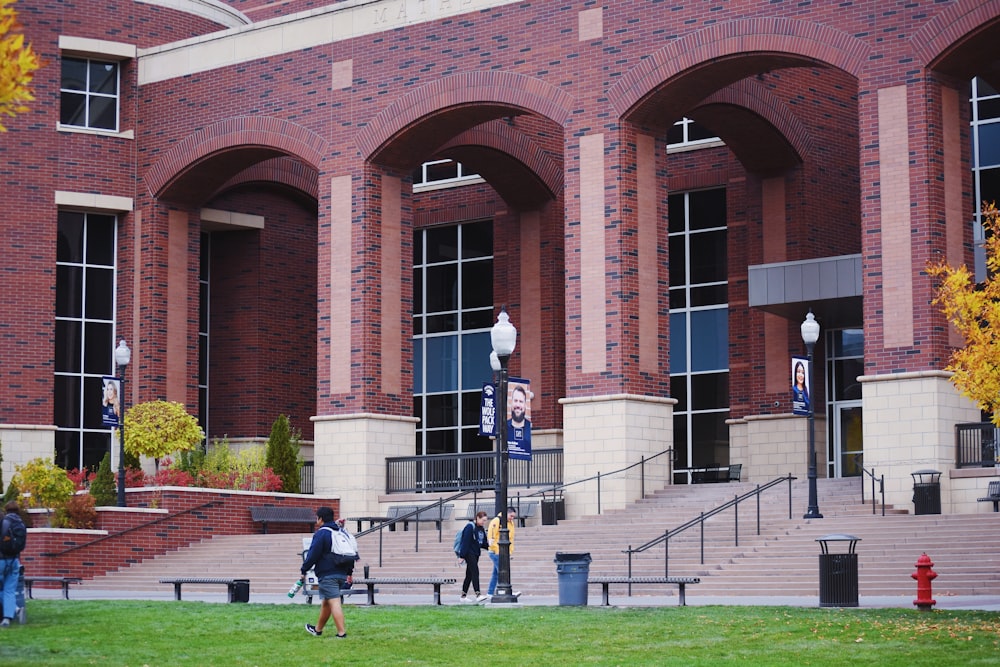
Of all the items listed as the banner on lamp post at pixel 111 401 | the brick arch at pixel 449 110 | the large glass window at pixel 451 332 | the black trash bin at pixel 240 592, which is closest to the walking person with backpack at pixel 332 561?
the black trash bin at pixel 240 592

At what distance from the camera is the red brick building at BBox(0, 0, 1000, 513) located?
30.8m

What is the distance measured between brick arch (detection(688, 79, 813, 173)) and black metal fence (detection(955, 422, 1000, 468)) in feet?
34.1

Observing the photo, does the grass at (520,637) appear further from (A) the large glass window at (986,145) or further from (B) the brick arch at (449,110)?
(A) the large glass window at (986,145)

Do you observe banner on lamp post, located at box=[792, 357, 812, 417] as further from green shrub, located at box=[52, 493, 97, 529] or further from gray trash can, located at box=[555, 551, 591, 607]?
green shrub, located at box=[52, 493, 97, 529]

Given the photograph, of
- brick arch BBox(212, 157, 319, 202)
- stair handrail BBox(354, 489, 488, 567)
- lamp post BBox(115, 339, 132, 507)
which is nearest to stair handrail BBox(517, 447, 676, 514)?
stair handrail BBox(354, 489, 488, 567)

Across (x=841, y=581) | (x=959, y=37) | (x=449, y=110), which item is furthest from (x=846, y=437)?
(x=841, y=581)

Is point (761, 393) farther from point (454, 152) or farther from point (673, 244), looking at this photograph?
point (454, 152)

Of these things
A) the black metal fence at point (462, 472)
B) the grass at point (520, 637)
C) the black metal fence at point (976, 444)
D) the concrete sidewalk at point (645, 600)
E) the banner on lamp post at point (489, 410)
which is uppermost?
the banner on lamp post at point (489, 410)

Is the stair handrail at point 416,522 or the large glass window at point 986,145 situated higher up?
the large glass window at point 986,145

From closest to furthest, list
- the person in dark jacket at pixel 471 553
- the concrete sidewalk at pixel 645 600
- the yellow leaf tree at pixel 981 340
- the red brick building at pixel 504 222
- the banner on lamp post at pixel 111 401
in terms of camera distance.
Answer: the yellow leaf tree at pixel 981 340 → the concrete sidewalk at pixel 645 600 → the person in dark jacket at pixel 471 553 → the red brick building at pixel 504 222 → the banner on lamp post at pixel 111 401

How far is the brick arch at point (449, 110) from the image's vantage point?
116 ft

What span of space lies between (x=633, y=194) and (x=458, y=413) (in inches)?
514

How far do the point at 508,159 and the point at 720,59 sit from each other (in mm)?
9718

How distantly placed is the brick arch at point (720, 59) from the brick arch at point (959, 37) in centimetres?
122
